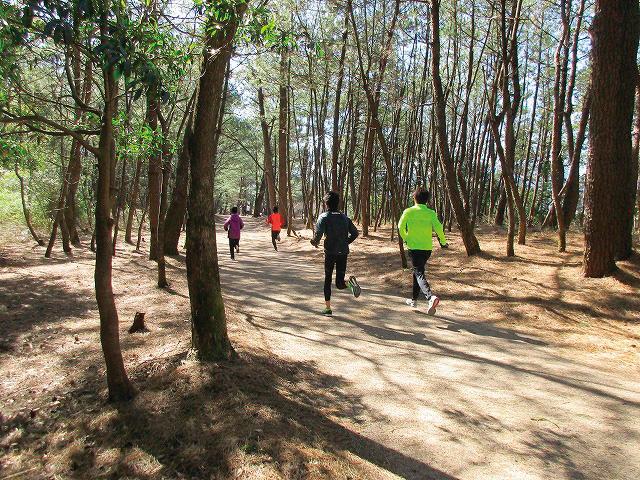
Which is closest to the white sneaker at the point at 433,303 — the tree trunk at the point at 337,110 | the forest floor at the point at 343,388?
the forest floor at the point at 343,388

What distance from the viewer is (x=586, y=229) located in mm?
7559

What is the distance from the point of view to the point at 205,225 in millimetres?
4090

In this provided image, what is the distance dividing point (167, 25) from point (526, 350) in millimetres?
5451

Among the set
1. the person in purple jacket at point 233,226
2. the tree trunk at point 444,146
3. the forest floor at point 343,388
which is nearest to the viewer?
the forest floor at point 343,388

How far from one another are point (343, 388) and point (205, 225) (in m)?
2.08

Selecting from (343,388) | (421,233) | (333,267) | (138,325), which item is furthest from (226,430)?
(421,233)

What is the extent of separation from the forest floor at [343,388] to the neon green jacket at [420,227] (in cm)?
120

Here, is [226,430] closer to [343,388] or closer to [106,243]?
[343,388]

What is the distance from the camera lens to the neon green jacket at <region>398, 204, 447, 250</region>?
6.97 m

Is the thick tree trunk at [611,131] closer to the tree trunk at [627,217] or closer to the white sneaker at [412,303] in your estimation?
the tree trunk at [627,217]

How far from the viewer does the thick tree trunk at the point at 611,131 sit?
7352 millimetres

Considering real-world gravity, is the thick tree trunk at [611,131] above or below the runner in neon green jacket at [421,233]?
above

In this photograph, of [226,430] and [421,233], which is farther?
[421,233]

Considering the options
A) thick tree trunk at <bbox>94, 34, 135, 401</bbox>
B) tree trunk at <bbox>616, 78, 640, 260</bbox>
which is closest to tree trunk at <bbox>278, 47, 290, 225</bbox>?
tree trunk at <bbox>616, 78, 640, 260</bbox>
